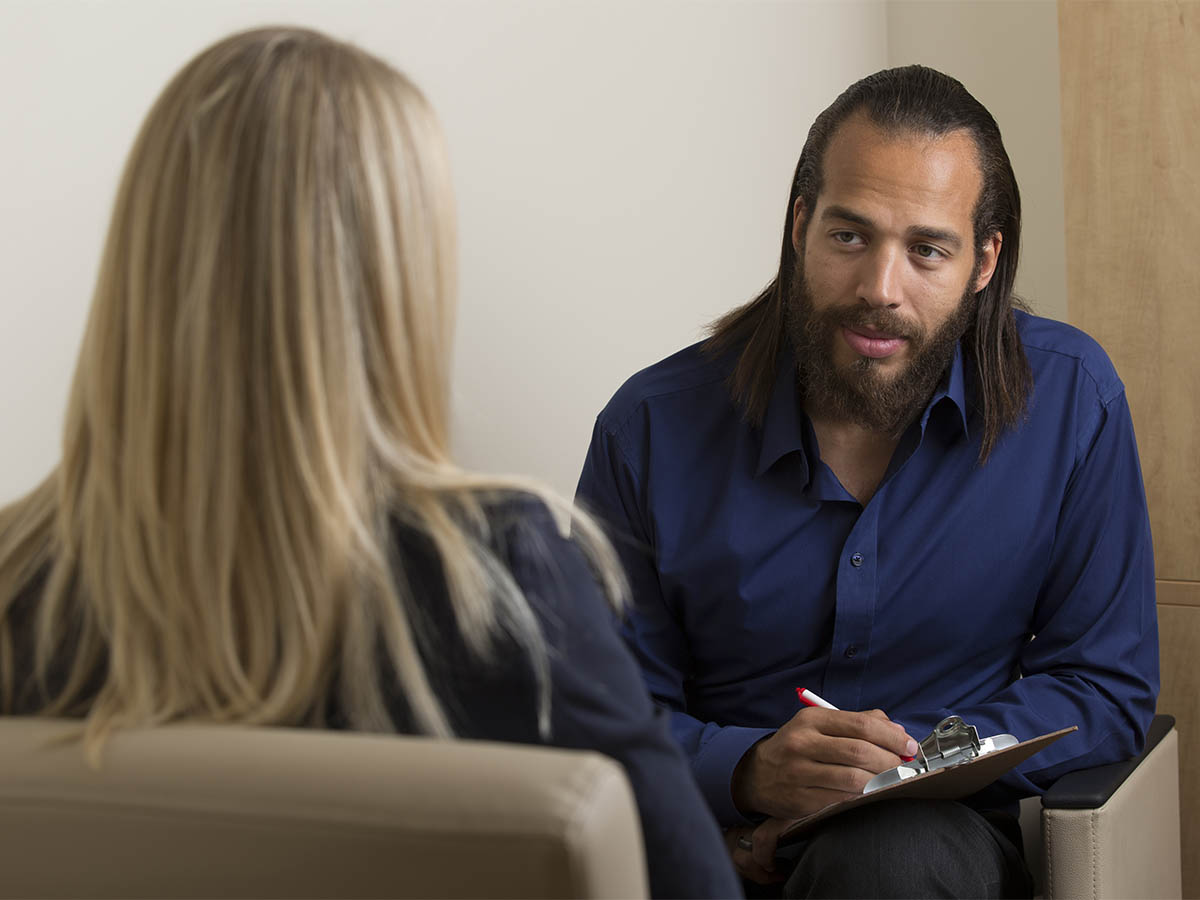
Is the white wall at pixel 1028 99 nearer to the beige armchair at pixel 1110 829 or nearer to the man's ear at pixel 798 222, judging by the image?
the man's ear at pixel 798 222

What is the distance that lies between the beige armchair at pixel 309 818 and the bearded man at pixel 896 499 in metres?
1.16

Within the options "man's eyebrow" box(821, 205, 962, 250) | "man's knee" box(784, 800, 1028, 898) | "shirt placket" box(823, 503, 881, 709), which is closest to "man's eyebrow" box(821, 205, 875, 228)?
"man's eyebrow" box(821, 205, 962, 250)

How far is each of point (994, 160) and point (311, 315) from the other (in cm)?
154

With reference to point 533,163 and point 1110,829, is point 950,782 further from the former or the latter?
point 533,163

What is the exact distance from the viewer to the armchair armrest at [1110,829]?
1.75 metres

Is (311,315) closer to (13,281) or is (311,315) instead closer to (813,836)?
(13,281)

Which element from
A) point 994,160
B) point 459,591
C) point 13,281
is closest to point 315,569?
point 459,591

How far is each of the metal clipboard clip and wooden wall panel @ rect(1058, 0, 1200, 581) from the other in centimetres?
103

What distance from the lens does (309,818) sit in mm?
842

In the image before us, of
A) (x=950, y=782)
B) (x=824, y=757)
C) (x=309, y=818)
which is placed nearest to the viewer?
(x=309, y=818)

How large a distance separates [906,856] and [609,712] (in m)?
0.85

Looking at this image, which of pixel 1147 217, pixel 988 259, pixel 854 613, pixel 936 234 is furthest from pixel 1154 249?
pixel 854 613

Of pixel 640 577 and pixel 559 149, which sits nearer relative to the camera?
pixel 640 577

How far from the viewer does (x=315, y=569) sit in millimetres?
983
